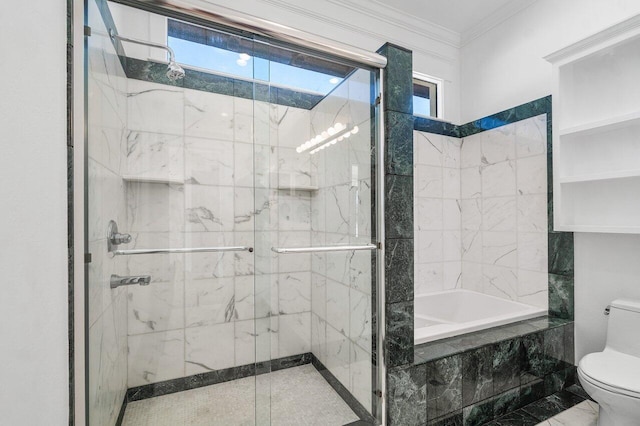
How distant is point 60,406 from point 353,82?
1807 millimetres

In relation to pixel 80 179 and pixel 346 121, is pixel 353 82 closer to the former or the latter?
pixel 346 121

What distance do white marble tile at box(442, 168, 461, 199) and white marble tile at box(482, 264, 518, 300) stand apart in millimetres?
722

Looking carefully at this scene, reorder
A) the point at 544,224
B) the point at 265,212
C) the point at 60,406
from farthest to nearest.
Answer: the point at 544,224 → the point at 265,212 → the point at 60,406

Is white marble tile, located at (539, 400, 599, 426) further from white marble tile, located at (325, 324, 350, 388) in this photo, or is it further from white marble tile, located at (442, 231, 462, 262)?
white marble tile, located at (442, 231, 462, 262)

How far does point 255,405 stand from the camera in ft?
5.03

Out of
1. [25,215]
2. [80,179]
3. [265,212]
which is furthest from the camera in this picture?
[265,212]

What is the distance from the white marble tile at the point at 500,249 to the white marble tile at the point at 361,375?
5.28 feet

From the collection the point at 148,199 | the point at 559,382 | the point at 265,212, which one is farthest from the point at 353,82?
the point at 559,382

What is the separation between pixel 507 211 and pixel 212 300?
239 cm

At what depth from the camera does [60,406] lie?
0.92 metres

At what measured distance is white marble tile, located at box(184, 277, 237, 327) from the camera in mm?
1792

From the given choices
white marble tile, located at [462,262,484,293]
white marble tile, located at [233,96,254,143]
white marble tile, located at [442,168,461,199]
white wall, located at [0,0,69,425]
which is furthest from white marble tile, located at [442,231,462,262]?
white wall, located at [0,0,69,425]

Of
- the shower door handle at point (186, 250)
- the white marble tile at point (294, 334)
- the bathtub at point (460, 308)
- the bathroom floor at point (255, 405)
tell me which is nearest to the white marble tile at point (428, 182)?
the bathtub at point (460, 308)

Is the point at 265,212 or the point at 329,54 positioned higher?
the point at 329,54
